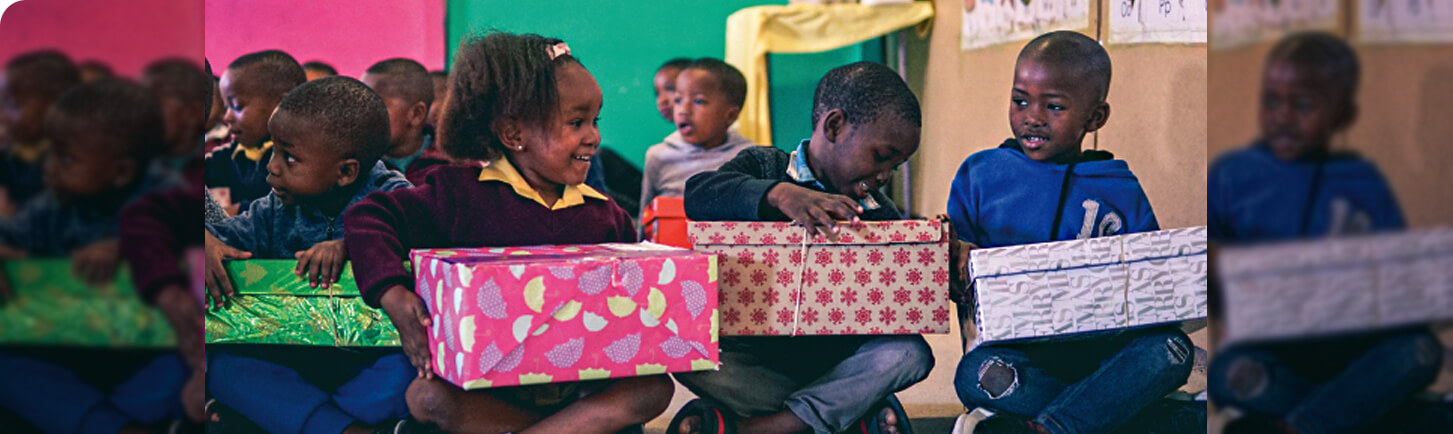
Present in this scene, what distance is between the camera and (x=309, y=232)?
2.21m

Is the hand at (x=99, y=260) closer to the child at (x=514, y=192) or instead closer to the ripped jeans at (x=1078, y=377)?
the child at (x=514, y=192)

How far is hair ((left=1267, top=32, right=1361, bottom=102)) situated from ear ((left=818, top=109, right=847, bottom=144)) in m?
1.25

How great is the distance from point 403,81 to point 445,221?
362 mm

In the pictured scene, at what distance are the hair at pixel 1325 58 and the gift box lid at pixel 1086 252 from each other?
2.11 ft

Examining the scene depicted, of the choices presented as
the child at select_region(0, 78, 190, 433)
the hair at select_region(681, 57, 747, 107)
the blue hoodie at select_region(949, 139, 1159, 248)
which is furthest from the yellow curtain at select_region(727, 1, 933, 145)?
the child at select_region(0, 78, 190, 433)

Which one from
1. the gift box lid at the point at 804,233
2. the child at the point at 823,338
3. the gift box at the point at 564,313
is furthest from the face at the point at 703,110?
the gift box at the point at 564,313

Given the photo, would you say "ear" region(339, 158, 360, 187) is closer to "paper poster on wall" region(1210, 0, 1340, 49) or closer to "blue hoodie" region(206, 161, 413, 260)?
"blue hoodie" region(206, 161, 413, 260)

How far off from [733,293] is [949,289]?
544 mm

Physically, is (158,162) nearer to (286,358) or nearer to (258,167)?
(258,167)

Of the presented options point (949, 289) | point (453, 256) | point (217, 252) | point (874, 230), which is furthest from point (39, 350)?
point (949, 289)

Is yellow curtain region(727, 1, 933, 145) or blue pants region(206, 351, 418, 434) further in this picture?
yellow curtain region(727, 1, 933, 145)

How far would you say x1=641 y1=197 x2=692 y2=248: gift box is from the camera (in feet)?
7.70

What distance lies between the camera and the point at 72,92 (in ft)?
8.36

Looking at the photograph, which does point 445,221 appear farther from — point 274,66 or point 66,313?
point 66,313
